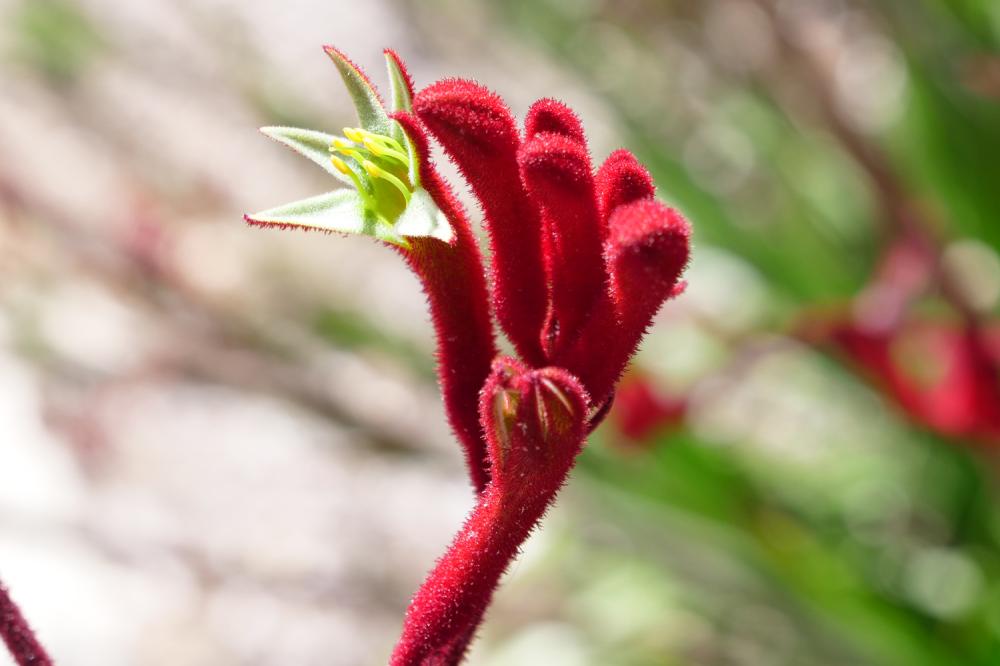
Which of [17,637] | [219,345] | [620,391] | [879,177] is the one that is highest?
[879,177]

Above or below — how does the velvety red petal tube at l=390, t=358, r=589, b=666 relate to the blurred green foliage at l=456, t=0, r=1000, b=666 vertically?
below

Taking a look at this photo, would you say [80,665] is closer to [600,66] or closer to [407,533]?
[407,533]

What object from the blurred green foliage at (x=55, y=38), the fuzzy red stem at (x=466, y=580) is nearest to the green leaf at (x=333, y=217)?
the fuzzy red stem at (x=466, y=580)

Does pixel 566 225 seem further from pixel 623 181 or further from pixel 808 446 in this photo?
pixel 808 446

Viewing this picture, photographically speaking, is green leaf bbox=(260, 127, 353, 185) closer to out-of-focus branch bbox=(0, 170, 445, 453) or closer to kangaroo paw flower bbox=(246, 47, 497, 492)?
kangaroo paw flower bbox=(246, 47, 497, 492)

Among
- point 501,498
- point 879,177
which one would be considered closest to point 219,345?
point 879,177

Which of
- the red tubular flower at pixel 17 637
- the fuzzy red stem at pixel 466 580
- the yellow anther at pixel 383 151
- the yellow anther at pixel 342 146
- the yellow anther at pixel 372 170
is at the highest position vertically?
the yellow anther at pixel 383 151

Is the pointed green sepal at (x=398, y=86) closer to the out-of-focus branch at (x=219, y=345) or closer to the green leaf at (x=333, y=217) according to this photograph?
the green leaf at (x=333, y=217)

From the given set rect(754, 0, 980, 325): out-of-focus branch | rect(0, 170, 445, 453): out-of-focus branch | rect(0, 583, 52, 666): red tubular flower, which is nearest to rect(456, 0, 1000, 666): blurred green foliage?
rect(754, 0, 980, 325): out-of-focus branch
